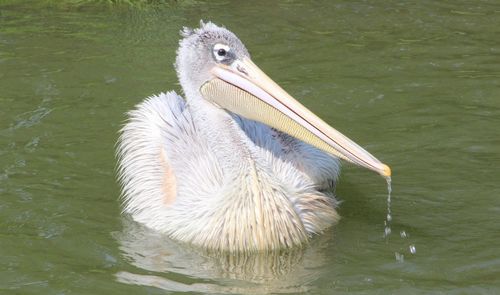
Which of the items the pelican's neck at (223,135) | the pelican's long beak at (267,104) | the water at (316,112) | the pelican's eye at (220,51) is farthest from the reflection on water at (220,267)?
the pelican's eye at (220,51)

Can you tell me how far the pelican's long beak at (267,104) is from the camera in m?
5.32

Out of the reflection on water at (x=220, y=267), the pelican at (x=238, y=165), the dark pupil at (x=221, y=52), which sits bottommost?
the reflection on water at (x=220, y=267)

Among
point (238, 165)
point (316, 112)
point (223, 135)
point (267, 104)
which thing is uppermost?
point (267, 104)

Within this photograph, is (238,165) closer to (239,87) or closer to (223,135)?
(223,135)

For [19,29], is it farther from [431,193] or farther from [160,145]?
[431,193]

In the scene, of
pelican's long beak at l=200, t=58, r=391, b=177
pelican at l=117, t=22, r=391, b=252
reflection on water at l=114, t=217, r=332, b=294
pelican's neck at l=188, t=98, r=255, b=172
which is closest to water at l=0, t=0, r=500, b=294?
reflection on water at l=114, t=217, r=332, b=294

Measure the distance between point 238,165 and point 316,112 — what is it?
2178mm

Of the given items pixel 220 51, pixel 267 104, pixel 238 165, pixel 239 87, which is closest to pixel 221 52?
pixel 220 51

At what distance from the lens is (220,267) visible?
5344mm

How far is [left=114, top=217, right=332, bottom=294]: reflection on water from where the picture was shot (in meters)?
5.11

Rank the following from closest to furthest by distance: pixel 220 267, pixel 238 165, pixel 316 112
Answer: pixel 220 267, pixel 238 165, pixel 316 112

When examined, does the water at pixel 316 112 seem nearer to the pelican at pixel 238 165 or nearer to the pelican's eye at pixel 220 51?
the pelican at pixel 238 165

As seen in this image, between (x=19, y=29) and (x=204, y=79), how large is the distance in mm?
4625

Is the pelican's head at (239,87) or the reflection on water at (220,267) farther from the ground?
the pelican's head at (239,87)
